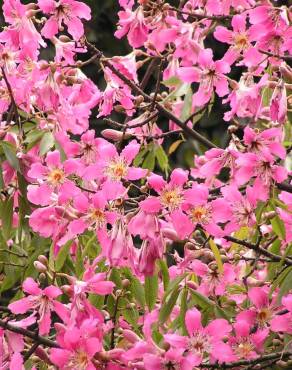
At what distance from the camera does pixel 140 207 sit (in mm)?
1142

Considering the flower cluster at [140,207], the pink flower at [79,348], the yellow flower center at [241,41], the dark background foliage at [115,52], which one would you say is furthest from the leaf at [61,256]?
the dark background foliage at [115,52]

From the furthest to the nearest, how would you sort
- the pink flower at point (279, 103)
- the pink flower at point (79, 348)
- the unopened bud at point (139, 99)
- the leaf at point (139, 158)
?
1. the leaf at point (139, 158)
2. the unopened bud at point (139, 99)
3. the pink flower at point (279, 103)
4. the pink flower at point (79, 348)

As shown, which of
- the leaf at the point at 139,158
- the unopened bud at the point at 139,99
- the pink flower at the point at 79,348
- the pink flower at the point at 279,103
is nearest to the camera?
the pink flower at the point at 79,348

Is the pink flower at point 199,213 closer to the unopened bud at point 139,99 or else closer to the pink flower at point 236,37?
the unopened bud at point 139,99

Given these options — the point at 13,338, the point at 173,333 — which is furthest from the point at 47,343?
the point at 173,333

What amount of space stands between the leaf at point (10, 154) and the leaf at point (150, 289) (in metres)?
0.26

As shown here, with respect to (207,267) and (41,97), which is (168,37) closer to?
(41,97)

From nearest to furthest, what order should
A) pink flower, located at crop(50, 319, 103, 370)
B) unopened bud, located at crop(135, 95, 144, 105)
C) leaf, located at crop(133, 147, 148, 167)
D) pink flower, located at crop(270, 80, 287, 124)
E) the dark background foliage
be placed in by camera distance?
pink flower, located at crop(50, 319, 103, 370) < pink flower, located at crop(270, 80, 287, 124) < unopened bud, located at crop(135, 95, 144, 105) < leaf, located at crop(133, 147, 148, 167) < the dark background foliage

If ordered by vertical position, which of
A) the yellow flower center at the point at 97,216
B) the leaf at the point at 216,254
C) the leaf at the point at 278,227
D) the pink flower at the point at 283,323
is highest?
the yellow flower center at the point at 97,216

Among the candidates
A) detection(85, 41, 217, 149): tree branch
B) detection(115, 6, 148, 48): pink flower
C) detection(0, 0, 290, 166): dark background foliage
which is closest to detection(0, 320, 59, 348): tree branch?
detection(85, 41, 217, 149): tree branch

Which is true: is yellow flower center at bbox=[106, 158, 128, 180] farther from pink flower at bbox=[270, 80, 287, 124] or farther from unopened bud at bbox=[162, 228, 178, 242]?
pink flower at bbox=[270, 80, 287, 124]

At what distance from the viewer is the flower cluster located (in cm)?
117

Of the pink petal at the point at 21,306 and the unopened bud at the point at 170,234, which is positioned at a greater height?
the unopened bud at the point at 170,234

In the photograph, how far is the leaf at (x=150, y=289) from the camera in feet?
3.99
